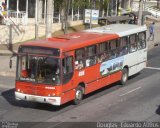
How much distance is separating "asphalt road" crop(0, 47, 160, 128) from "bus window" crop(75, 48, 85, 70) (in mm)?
1499

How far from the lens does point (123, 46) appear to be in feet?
81.1

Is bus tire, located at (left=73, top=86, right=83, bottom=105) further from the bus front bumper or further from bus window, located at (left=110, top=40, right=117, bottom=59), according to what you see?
bus window, located at (left=110, top=40, right=117, bottom=59)

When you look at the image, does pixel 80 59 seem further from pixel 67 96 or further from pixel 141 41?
pixel 141 41

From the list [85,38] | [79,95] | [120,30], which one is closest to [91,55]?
[85,38]

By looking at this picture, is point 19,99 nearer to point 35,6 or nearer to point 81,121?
point 81,121

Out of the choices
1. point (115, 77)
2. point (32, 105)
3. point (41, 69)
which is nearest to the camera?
point (41, 69)

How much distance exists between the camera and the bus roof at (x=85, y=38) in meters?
19.5

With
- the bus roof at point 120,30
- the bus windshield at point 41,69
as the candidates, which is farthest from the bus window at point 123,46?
the bus windshield at point 41,69

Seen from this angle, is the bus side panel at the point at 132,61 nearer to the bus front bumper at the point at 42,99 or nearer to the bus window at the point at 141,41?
the bus window at the point at 141,41

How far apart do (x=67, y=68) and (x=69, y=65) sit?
21 cm

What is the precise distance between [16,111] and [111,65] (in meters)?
5.95

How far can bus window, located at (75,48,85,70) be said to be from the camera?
66.3 feet

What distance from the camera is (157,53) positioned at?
3759 cm

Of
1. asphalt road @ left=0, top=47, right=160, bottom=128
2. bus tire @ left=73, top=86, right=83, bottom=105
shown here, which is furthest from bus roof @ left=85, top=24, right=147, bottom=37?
bus tire @ left=73, top=86, right=83, bottom=105
